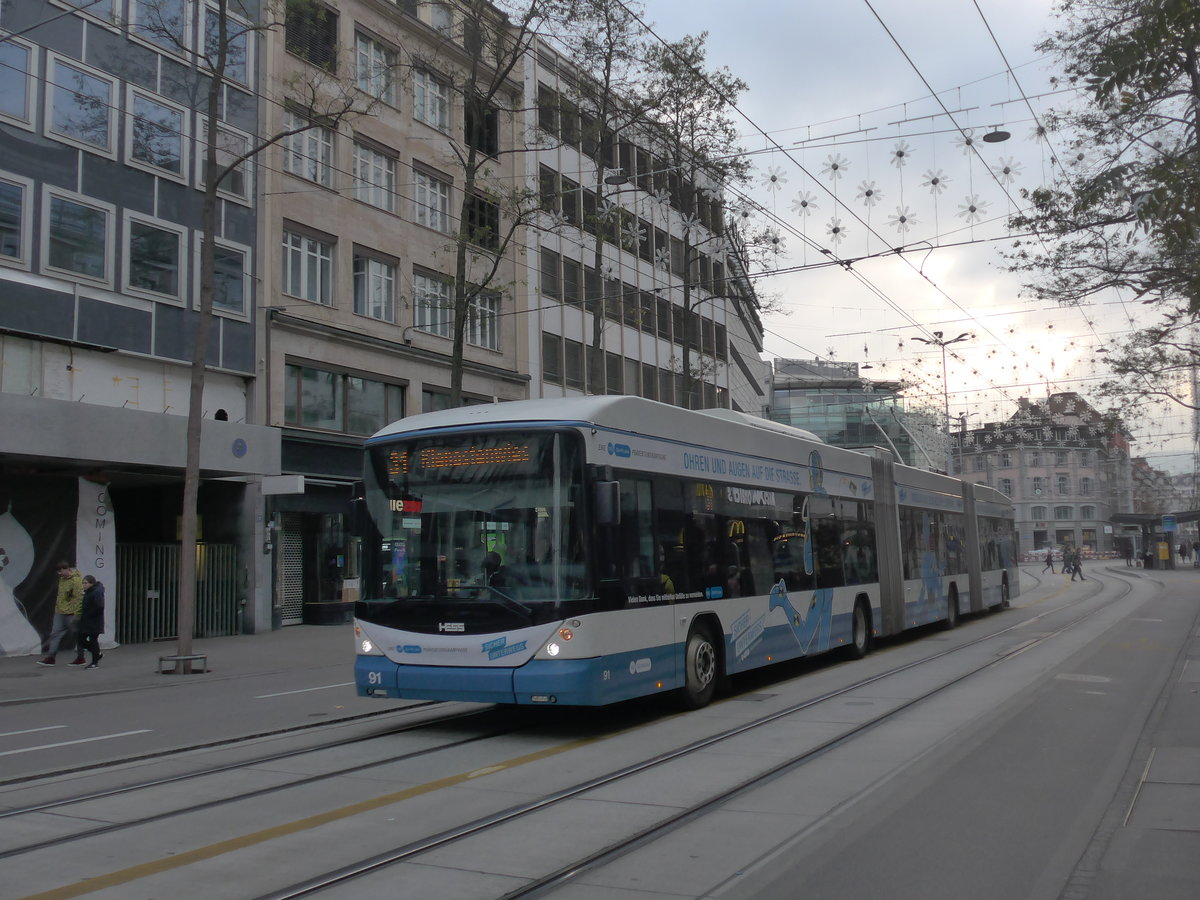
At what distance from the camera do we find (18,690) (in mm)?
16000

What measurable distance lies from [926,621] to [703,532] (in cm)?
1075

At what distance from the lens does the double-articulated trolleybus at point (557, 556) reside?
32.8 ft

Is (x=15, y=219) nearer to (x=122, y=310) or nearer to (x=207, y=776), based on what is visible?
(x=122, y=310)

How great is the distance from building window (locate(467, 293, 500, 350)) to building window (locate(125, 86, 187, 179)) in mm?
11436

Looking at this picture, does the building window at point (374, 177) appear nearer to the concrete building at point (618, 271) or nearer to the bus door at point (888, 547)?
the concrete building at point (618, 271)

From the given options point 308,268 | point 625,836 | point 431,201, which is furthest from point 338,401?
point 625,836

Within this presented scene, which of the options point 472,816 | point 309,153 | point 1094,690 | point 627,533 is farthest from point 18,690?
point 309,153

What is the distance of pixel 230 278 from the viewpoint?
2630 centimetres

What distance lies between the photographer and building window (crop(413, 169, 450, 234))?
3306 cm

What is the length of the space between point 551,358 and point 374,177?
9.98 meters

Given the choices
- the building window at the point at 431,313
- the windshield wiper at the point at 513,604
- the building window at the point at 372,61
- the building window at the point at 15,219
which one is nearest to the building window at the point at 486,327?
the building window at the point at 431,313

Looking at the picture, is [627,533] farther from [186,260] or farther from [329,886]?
[186,260]

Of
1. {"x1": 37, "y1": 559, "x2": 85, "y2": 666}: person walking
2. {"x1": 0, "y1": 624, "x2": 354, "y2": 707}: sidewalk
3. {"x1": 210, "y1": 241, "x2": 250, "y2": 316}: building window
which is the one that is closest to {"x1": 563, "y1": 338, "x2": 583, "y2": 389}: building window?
{"x1": 210, "y1": 241, "x2": 250, "y2": 316}: building window

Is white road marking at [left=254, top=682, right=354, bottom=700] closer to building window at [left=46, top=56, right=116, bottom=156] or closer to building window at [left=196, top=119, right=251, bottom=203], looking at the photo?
building window at [left=46, top=56, right=116, bottom=156]
